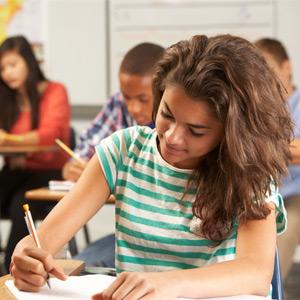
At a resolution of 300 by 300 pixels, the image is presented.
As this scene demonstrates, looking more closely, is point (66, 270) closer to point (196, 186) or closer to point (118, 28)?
point (196, 186)

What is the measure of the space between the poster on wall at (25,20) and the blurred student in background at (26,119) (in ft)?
2.53

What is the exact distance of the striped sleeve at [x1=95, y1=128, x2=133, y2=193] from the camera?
1505mm

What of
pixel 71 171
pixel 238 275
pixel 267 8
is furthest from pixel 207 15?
pixel 238 275

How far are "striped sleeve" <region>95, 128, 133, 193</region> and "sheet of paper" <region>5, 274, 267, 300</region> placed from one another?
27 cm

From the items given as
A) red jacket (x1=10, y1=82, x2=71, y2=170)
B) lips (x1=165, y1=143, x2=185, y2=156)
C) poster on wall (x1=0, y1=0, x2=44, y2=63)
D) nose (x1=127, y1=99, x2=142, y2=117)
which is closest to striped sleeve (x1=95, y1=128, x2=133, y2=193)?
lips (x1=165, y1=143, x2=185, y2=156)

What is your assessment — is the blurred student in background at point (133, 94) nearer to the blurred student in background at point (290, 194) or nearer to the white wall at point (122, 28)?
the blurred student in background at point (290, 194)

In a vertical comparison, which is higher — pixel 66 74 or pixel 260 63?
pixel 260 63

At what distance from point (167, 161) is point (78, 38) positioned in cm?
338

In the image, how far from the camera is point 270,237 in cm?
134

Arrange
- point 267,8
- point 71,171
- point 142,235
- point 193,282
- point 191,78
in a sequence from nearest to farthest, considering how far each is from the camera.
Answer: point 193,282 → point 191,78 → point 142,235 → point 71,171 → point 267,8

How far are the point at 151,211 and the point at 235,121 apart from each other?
0.30 metres

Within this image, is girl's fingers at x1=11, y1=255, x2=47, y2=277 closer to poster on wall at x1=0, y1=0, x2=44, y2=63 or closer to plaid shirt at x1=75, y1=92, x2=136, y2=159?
plaid shirt at x1=75, y1=92, x2=136, y2=159

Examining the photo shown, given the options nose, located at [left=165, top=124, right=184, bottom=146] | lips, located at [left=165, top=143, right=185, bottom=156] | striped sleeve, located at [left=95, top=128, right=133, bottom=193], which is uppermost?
nose, located at [left=165, top=124, right=184, bottom=146]

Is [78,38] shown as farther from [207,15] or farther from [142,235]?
[142,235]
